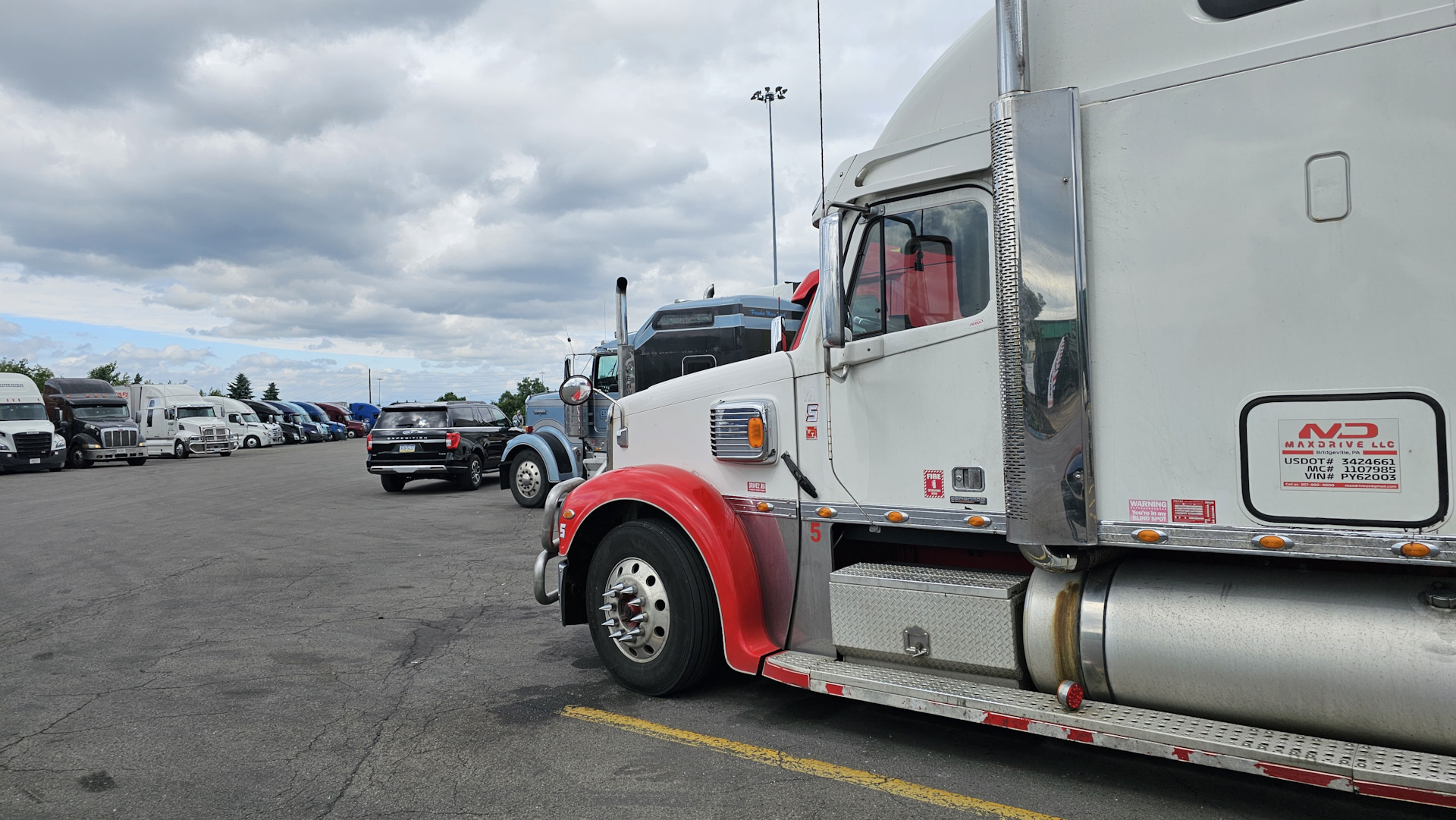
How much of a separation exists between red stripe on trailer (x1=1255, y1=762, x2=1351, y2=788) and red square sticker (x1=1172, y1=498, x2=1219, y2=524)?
2.75ft

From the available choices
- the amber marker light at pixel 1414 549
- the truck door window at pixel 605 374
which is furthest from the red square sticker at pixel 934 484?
the truck door window at pixel 605 374

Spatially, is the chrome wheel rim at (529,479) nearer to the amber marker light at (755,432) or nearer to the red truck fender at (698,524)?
the red truck fender at (698,524)

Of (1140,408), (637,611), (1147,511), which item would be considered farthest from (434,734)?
(1140,408)

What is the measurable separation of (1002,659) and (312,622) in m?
5.54

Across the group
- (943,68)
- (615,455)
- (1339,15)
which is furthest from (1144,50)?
(615,455)

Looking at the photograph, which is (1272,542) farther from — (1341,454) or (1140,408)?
(1140,408)

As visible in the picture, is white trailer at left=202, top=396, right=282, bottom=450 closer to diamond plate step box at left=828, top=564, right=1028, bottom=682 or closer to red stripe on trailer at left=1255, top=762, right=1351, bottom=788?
diamond plate step box at left=828, top=564, right=1028, bottom=682

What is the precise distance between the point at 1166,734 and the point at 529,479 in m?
13.0

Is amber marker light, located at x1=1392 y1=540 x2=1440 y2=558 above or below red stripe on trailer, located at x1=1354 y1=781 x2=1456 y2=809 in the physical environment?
above

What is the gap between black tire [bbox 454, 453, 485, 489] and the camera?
18.4 m

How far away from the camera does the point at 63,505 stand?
1642cm

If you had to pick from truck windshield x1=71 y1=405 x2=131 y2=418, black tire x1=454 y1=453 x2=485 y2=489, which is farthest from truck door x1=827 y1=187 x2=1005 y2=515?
truck windshield x1=71 y1=405 x2=131 y2=418

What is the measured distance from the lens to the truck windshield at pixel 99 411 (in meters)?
28.9

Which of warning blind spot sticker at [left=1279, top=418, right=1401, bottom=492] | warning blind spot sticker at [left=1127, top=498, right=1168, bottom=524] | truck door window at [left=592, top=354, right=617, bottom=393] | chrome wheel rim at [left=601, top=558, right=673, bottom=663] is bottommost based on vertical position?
chrome wheel rim at [left=601, top=558, right=673, bottom=663]
